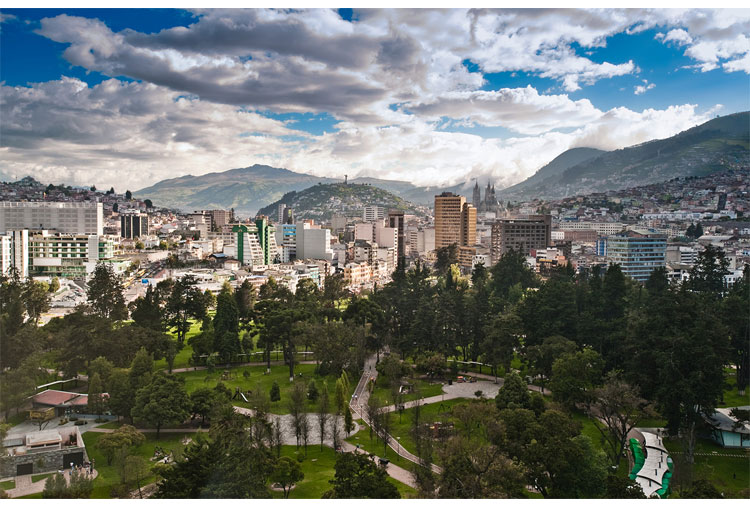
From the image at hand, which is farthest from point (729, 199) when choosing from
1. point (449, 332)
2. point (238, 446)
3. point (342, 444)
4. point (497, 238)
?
point (238, 446)

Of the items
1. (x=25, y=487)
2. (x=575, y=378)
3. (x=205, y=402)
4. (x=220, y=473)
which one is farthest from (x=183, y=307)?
(x=575, y=378)

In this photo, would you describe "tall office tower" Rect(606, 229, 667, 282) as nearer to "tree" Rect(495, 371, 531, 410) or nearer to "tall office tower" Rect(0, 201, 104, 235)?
"tree" Rect(495, 371, 531, 410)

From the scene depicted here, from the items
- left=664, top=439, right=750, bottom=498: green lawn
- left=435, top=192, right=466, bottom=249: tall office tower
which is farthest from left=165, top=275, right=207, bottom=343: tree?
left=435, top=192, right=466, bottom=249: tall office tower

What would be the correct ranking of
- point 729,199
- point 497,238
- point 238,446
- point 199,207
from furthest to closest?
point 497,238
point 729,199
point 199,207
point 238,446

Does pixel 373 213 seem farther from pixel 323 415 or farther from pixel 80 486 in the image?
pixel 80 486

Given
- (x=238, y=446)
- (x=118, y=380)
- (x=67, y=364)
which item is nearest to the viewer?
(x=238, y=446)

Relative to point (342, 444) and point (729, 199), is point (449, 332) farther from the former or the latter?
point (729, 199)

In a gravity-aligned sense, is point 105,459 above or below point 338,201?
below
